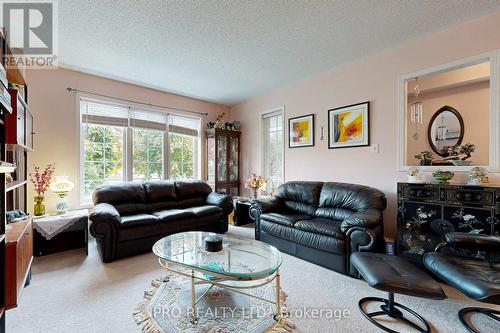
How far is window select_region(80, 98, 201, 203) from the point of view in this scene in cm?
370

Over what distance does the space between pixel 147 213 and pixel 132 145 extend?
1387mm

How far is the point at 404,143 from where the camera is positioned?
2.87 metres

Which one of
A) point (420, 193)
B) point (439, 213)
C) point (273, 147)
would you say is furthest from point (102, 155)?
point (439, 213)

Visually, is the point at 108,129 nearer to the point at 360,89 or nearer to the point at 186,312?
the point at 186,312

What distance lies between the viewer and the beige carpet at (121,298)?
1672 mm

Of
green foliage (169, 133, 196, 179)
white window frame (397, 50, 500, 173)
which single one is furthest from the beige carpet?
green foliage (169, 133, 196, 179)

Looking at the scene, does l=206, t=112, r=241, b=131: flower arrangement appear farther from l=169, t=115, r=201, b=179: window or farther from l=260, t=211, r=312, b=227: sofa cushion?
l=260, t=211, r=312, b=227: sofa cushion

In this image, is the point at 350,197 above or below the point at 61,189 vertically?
below

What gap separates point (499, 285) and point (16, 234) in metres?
3.33

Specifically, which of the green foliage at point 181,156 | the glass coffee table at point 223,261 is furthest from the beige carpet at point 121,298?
the green foliage at point 181,156

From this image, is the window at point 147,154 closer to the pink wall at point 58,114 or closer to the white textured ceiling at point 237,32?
the pink wall at point 58,114

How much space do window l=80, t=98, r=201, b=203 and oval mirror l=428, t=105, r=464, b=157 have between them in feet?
13.5

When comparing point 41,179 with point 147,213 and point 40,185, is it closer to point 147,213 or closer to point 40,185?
point 40,185

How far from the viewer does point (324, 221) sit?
9.52 ft
